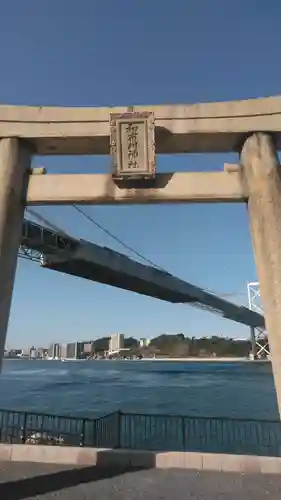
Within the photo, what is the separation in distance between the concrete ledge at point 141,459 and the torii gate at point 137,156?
2626 millimetres

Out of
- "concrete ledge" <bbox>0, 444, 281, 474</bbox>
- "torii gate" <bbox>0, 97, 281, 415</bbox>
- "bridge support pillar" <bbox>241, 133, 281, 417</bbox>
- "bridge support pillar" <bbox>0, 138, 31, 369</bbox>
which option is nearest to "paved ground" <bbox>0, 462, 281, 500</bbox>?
"concrete ledge" <bbox>0, 444, 281, 474</bbox>

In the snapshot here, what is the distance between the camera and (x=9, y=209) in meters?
6.71

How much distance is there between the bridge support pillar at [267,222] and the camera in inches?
242

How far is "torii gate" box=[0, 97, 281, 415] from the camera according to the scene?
6.71 m

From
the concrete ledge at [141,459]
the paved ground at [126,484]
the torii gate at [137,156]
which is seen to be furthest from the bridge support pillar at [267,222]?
the concrete ledge at [141,459]

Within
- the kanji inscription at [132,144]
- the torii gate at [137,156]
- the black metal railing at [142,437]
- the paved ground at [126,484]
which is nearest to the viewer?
the paved ground at [126,484]

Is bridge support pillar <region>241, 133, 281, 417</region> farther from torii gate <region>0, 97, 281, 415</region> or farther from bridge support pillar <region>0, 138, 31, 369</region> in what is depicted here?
bridge support pillar <region>0, 138, 31, 369</region>

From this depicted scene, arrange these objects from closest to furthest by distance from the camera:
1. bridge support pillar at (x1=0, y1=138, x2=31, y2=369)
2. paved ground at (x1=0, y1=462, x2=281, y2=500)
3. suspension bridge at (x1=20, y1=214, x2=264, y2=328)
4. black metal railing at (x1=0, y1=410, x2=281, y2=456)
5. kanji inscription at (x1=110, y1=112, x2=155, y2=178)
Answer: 1. paved ground at (x1=0, y1=462, x2=281, y2=500)
2. bridge support pillar at (x1=0, y1=138, x2=31, y2=369)
3. kanji inscription at (x1=110, y1=112, x2=155, y2=178)
4. black metal railing at (x1=0, y1=410, x2=281, y2=456)
5. suspension bridge at (x1=20, y1=214, x2=264, y2=328)

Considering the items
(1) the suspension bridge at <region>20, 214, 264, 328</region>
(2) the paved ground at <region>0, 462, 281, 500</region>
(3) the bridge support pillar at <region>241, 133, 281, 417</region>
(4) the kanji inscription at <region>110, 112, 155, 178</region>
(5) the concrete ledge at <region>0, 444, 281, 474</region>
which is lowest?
(2) the paved ground at <region>0, 462, 281, 500</region>

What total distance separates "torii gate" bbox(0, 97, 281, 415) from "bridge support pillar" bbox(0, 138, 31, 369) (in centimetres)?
2

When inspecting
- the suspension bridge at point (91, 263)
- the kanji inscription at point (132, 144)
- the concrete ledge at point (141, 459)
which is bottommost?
the concrete ledge at point (141, 459)

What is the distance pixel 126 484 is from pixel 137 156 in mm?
5193

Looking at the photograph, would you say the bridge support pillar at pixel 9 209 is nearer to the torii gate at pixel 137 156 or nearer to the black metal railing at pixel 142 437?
the torii gate at pixel 137 156

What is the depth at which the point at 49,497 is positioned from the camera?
5.96 metres
